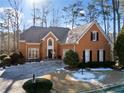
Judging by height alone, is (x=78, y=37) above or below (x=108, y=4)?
below

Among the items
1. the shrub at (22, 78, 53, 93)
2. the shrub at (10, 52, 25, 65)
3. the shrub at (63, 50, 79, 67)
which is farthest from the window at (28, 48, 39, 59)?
the shrub at (22, 78, 53, 93)

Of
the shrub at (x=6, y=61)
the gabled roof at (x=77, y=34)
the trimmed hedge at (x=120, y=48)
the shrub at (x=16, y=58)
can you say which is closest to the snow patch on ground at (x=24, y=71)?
the shrub at (x=6, y=61)

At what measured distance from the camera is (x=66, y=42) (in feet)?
133

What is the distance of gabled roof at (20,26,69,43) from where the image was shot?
4266 centimetres

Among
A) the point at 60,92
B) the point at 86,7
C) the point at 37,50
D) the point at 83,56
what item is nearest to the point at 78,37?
the point at 83,56

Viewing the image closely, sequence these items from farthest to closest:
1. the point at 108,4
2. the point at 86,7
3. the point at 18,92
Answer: the point at 86,7 → the point at 108,4 → the point at 18,92

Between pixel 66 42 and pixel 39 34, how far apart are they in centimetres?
565

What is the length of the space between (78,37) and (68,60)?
7.04m

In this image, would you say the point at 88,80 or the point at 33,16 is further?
the point at 33,16

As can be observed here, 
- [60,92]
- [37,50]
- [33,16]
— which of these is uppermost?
[33,16]

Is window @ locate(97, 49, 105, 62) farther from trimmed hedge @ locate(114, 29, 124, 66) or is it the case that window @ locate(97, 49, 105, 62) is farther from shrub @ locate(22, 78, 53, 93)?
shrub @ locate(22, 78, 53, 93)

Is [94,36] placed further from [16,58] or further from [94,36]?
[16,58]

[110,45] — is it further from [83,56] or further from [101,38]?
[83,56]

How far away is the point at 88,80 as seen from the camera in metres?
22.9
